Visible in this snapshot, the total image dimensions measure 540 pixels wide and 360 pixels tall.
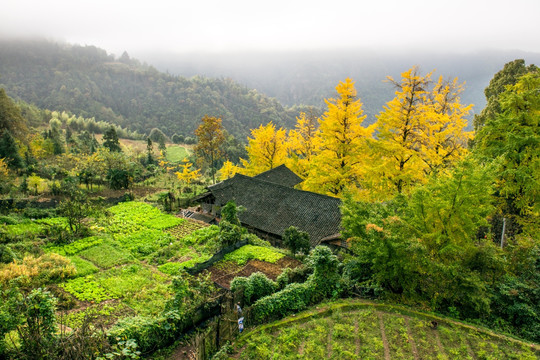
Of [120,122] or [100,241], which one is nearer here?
[100,241]

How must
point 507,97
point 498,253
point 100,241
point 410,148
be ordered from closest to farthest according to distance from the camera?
1. point 498,253
2. point 507,97
3. point 410,148
4. point 100,241

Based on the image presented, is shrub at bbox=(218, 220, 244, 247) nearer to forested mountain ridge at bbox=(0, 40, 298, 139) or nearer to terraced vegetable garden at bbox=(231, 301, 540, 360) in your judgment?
terraced vegetable garden at bbox=(231, 301, 540, 360)

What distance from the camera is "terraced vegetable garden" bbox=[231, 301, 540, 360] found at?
9.13 metres

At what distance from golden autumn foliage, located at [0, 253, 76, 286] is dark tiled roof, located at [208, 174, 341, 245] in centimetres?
1127

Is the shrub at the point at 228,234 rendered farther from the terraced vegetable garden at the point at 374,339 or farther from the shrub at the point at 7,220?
the shrub at the point at 7,220

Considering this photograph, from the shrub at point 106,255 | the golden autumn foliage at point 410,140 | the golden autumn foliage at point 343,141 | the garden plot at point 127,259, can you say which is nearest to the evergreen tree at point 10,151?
the garden plot at point 127,259

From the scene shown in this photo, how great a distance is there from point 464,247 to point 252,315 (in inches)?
321

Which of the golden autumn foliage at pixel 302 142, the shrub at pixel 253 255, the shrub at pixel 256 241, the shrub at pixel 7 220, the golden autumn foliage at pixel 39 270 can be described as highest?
the golden autumn foliage at pixel 302 142

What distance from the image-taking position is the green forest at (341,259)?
955cm

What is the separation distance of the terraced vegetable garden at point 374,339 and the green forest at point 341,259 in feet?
0.18

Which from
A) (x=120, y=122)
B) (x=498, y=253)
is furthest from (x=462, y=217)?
(x=120, y=122)

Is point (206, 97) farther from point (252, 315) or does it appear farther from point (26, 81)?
point (252, 315)

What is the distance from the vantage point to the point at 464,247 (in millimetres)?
11133

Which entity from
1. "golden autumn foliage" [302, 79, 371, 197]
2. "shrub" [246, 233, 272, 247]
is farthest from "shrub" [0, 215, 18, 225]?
"golden autumn foliage" [302, 79, 371, 197]
